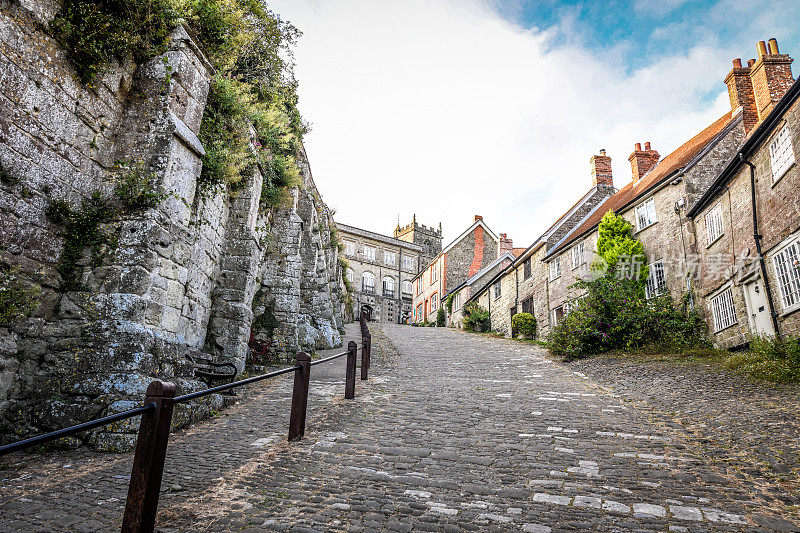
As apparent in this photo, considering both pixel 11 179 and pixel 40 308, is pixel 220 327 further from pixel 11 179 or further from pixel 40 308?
pixel 11 179

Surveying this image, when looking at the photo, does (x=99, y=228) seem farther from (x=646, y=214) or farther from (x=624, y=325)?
(x=646, y=214)

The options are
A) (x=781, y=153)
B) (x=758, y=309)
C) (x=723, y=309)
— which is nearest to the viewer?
(x=781, y=153)

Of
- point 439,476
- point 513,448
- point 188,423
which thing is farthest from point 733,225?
point 188,423

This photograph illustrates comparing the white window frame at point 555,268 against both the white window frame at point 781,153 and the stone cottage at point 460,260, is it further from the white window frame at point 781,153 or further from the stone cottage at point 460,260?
the stone cottage at point 460,260

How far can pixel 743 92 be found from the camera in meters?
15.1

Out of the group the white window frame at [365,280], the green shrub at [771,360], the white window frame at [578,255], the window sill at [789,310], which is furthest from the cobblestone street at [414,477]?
the white window frame at [365,280]

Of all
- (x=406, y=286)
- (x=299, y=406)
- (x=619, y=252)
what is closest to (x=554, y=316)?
(x=619, y=252)

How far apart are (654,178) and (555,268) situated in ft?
18.5

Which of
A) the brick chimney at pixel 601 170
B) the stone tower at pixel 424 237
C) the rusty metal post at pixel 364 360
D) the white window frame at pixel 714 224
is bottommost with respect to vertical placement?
the rusty metal post at pixel 364 360

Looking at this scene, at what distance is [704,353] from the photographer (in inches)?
448

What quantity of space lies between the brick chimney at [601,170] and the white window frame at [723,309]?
12.5 meters

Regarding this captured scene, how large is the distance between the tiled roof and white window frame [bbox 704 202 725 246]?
232 centimetres

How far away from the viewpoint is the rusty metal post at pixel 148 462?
8.62ft

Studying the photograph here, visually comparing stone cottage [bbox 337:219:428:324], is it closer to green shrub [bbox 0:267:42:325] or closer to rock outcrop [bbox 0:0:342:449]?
rock outcrop [bbox 0:0:342:449]
